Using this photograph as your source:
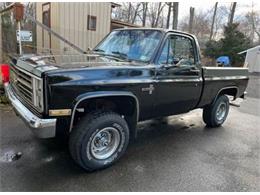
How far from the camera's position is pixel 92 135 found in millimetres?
3086

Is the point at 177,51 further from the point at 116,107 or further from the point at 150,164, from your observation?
the point at 150,164

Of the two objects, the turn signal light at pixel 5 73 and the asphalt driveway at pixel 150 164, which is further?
the turn signal light at pixel 5 73

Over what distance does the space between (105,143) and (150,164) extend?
2.41 feet

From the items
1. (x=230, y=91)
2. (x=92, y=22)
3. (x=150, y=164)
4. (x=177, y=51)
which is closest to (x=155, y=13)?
(x=92, y=22)

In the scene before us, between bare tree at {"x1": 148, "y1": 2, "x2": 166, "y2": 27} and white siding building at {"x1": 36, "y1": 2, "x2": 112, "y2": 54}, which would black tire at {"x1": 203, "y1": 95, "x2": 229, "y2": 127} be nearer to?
white siding building at {"x1": 36, "y1": 2, "x2": 112, "y2": 54}

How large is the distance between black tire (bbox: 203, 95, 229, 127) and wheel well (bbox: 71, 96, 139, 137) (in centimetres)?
233

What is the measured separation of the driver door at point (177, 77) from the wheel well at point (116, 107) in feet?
1.54

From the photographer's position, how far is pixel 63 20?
10.0 m

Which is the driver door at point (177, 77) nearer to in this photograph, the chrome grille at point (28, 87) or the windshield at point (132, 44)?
the windshield at point (132, 44)

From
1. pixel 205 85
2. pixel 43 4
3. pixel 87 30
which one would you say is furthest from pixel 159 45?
pixel 43 4

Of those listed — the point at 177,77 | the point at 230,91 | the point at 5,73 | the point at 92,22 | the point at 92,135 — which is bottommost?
the point at 92,135

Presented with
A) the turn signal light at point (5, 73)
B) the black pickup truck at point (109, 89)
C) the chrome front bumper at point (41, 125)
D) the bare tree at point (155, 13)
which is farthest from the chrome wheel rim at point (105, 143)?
the bare tree at point (155, 13)

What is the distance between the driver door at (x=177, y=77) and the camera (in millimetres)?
3781

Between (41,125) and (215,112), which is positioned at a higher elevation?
(41,125)
